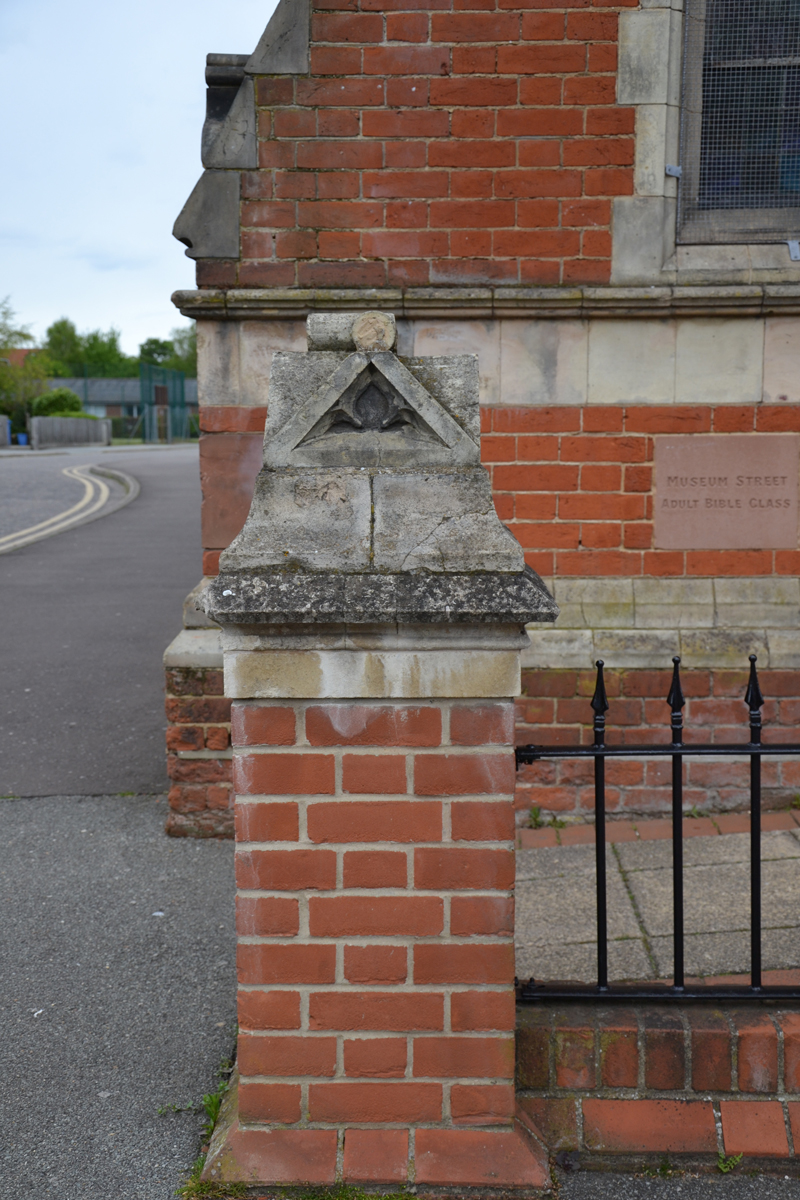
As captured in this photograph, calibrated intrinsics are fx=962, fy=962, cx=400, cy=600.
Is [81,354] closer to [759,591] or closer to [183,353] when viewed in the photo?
[183,353]

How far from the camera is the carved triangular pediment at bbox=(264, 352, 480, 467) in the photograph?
7.02ft

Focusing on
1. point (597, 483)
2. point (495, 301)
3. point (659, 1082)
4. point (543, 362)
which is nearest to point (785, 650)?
point (597, 483)

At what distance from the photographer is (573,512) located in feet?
14.5

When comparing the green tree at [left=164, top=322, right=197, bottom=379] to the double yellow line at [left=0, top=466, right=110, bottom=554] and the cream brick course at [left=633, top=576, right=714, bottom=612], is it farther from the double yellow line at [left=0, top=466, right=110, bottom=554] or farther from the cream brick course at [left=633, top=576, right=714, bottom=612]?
the cream brick course at [left=633, top=576, right=714, bottom=612]

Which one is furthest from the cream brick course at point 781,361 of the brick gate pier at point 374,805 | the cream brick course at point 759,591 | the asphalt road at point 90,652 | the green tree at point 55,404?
the green tree at point 55,404

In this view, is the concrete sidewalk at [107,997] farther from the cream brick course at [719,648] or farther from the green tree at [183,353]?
the green tree at [183,353]

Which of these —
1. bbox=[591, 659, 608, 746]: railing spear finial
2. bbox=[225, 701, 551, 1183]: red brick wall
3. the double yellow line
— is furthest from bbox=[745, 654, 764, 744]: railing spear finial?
the double yellow line

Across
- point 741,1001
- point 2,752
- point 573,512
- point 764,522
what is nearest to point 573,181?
point 573,512

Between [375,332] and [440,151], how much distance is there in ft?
8.00

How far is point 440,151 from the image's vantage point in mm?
4207

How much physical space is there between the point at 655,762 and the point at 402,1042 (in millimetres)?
2580

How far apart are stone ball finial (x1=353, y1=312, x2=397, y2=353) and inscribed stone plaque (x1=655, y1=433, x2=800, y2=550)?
8.27 feet

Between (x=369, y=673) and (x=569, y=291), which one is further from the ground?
(x=569, y=291)

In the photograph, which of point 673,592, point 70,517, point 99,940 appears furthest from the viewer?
point 70,517
